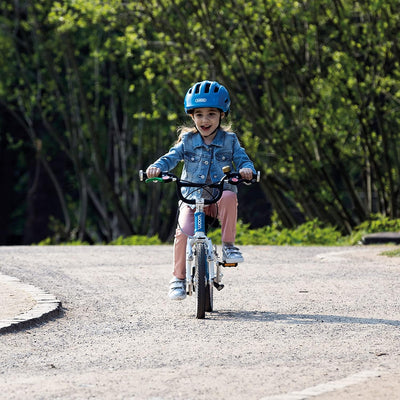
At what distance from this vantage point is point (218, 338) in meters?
7.18

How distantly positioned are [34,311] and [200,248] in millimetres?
1350

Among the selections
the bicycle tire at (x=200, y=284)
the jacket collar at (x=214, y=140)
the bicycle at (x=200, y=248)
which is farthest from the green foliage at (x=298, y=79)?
the bicycle tire at (x=200, y=284)

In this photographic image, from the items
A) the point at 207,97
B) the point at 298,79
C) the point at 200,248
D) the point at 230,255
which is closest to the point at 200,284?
the point at 200,248

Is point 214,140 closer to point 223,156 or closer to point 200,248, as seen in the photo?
point 223,156

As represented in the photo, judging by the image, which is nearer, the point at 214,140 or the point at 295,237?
the point at 214,140

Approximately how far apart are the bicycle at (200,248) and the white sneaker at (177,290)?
0.20 feet

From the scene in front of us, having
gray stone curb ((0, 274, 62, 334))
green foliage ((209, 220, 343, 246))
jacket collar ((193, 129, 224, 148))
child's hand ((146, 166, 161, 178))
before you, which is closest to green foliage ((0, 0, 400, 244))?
green foliage ((209, 220, 343, 246))

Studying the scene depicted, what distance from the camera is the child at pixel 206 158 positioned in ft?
27.6

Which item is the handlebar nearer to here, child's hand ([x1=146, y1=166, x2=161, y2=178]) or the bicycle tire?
child's hand ([x1=146, y1=166, x2=161, y2=178])

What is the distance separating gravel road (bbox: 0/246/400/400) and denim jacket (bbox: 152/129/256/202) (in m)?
1.06

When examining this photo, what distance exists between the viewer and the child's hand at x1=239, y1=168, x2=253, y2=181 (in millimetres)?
8109

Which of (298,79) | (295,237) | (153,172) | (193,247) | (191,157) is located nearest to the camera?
(153,172)

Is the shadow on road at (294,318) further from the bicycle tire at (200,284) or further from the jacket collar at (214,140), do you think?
the jacket collar at (214,140)

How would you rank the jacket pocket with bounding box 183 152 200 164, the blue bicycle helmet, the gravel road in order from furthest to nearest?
the jacket pocket with bounding box 183 152 200 164 → the blue bicycle helmet → the gravel road
